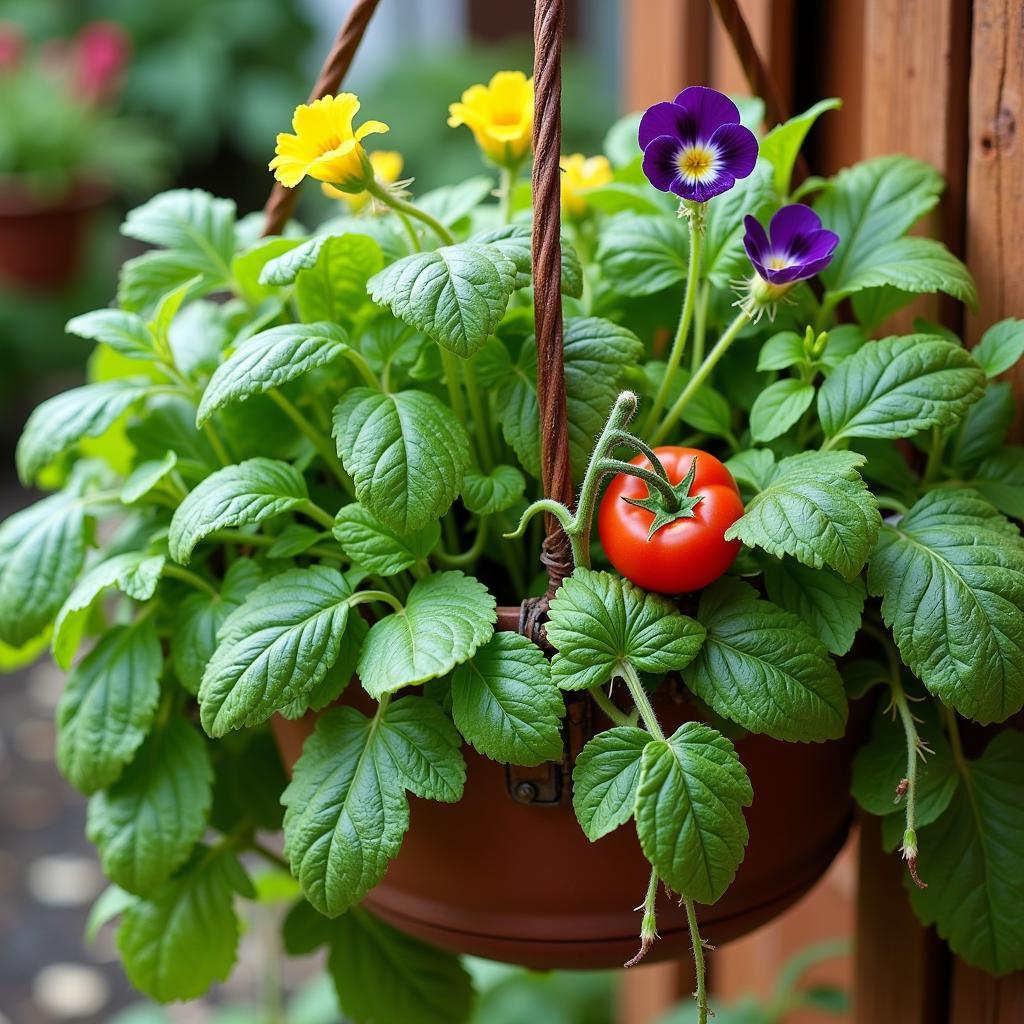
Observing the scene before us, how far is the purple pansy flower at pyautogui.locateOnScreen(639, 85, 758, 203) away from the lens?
2.14 ft

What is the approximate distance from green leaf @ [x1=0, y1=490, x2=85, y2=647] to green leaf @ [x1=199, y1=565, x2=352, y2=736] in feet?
0.58

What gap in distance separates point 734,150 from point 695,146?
2 cm

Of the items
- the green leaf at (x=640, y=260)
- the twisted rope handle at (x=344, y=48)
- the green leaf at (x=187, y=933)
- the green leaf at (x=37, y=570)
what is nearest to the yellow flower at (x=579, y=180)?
the green leaf at (x=640, y=260)

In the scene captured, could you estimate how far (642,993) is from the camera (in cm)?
152

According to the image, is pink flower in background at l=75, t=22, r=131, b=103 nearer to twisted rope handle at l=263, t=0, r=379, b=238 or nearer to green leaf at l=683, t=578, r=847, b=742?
twisted rope handle at l=263, t=0, r=379, b=238

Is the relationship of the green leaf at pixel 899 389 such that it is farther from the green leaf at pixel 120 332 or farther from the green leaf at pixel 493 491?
the green leaf at pixel 120 332

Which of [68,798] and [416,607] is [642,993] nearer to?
[416,607]

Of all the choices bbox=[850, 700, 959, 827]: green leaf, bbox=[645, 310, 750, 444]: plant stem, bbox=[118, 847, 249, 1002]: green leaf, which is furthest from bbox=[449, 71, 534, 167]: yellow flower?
bbox=[118, 847, 249, 1002]: green leaf

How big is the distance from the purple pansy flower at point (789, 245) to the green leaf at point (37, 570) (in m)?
0.45

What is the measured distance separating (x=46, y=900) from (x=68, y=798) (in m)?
0.26

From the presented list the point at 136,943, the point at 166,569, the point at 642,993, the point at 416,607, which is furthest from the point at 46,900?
the point at 416,607

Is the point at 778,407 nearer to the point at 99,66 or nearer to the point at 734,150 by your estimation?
the point at 734,150

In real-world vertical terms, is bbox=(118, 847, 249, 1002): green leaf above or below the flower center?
below

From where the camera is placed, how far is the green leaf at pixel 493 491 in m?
0.70
